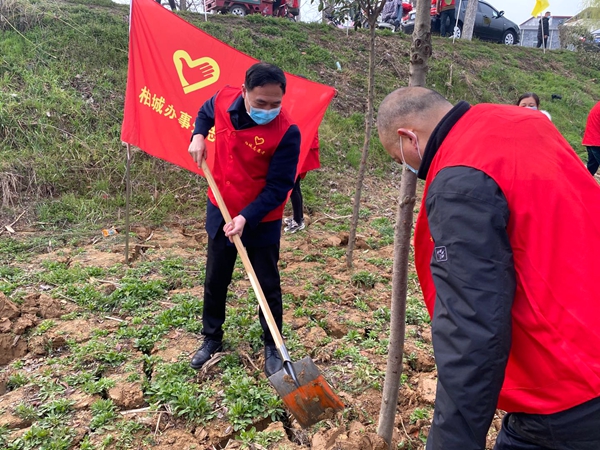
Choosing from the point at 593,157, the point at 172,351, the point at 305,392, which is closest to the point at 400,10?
the point at 593,157

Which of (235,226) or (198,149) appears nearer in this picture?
(235,226)

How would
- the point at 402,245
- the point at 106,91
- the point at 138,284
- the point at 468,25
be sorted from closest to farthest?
the point at 402,245, the point at 138,284, the point at 106,91, the point at 468,25

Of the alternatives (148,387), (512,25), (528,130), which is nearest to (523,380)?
(528,130)

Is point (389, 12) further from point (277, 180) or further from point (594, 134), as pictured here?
point (277, 180)

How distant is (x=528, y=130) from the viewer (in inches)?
47.3

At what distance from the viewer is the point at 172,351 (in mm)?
2973

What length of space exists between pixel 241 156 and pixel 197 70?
1.84 meters

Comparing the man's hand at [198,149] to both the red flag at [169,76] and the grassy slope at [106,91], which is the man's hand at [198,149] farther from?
the grassy slope at [106,91]

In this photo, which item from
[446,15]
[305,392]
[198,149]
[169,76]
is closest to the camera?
[305,392]

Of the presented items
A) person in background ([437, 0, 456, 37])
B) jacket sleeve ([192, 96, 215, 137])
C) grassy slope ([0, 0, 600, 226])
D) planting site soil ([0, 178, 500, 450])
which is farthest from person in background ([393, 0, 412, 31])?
jacket sleeve ([192, 96, 215, 137])

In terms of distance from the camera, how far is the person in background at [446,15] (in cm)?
1438

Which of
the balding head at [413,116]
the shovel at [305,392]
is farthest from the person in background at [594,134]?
the balding head at [413,116]

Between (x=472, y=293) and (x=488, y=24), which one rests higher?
(x=488, y=24)

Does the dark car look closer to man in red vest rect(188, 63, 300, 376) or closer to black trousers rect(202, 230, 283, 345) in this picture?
man in red vest rect(188, 63, 300, 376)
